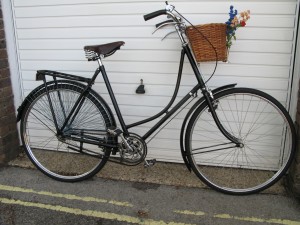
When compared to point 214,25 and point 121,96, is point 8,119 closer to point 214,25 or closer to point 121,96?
point 121,96

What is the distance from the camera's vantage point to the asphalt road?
327cm

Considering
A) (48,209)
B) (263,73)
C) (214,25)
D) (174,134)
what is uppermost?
(214,25)

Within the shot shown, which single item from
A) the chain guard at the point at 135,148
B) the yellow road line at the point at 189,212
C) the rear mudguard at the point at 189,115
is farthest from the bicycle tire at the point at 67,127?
the yellow road line at the point at 189,212

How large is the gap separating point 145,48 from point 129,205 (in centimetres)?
168

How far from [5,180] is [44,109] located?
2.98 feet

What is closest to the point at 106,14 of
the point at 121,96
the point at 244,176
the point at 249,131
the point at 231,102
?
the point at 121,96

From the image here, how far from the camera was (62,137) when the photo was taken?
384 cm

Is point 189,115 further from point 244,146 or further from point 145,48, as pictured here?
point 145,48

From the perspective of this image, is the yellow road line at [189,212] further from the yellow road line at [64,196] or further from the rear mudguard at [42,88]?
the rear mudguard at [42,88]

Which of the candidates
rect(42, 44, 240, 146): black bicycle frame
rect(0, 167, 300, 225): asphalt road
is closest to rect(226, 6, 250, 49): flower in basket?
rect(42, 44, 240, 146): black bicycle frame

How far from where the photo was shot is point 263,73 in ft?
12.2

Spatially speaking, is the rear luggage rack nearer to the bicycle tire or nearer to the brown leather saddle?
the bicycle tire

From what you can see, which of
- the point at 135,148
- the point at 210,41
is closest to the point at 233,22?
the point at 210,41

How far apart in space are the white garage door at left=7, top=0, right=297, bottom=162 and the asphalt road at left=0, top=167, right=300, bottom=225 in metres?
0.73
